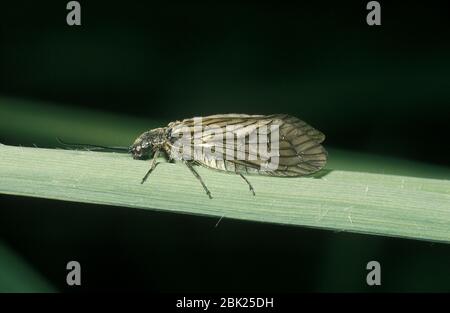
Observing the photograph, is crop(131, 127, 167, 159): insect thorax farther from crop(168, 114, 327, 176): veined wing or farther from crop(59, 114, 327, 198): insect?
crop(168, 114, 327, 176): veined wing

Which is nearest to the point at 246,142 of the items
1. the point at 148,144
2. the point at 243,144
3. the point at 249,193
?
the point at 243,144

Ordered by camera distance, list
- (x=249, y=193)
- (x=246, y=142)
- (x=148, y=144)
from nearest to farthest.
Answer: (x=249, y=193), (x=246, y=142), (x=148, y=144)

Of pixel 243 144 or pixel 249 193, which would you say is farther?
pixel 243 144

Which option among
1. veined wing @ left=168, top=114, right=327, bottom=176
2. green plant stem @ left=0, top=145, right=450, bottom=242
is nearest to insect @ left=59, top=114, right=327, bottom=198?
veined wing @ left=168, top=114, right=327, bottom=176

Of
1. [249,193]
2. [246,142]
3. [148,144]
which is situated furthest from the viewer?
[148,144]

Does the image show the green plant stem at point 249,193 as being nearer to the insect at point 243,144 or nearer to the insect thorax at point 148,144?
the insect at point 243,144

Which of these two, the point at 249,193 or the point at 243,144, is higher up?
the point at 243,144

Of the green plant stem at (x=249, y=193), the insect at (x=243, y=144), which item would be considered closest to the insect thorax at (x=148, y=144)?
the insect at (x=243, y=144)

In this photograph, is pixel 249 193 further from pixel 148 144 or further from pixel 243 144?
pixel 148 144

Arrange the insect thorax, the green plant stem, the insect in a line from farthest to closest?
the insect thorax < the insect < the green plant stem
